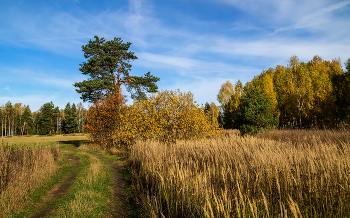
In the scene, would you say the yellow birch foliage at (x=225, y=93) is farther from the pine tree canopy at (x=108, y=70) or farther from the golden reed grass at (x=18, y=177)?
the golden reed grass at (x=18, y=177)

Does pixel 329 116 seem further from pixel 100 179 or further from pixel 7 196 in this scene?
pixel 7 196

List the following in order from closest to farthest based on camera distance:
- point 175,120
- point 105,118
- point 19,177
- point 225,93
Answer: point 19,177 < point 175,120 < point 105,118 < point 225,93

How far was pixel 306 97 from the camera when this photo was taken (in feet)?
93.7

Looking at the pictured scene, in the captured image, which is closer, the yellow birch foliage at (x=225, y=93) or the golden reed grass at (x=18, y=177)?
the golden reed grass at (x=18, y=177)

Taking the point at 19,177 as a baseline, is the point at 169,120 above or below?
above

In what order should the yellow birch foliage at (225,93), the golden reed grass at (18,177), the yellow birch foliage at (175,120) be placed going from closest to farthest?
the golden reed grass at (18,177), the yellow birch foliage at (175,120), the yellow birch foliage at (225,93)

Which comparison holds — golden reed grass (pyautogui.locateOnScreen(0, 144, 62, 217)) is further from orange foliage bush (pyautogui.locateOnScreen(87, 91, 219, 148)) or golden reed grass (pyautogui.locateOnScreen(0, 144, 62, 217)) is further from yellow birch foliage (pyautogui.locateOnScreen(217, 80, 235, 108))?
yellow birch foliage (pyautogui.locateOnScreen(217, 80, 235, 108))

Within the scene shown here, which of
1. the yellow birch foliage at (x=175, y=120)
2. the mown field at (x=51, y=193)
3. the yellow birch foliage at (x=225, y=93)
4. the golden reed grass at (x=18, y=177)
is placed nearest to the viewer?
the mown field at (x=51, y=193)

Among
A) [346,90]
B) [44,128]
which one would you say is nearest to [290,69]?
[346,90]

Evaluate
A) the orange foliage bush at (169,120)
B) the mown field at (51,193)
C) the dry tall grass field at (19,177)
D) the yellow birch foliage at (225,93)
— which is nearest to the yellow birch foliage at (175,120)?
the orange foliage bush at (169,120)

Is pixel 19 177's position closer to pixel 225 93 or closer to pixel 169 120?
pixel 169 120

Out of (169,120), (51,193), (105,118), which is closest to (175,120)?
(169,120)

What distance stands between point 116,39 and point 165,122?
16.6 metres

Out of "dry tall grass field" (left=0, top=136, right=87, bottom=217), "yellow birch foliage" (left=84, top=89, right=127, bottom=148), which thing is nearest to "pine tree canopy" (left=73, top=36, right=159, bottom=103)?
"yellow birch foliage" (left=84, top=89, right=127, bottom=148)
